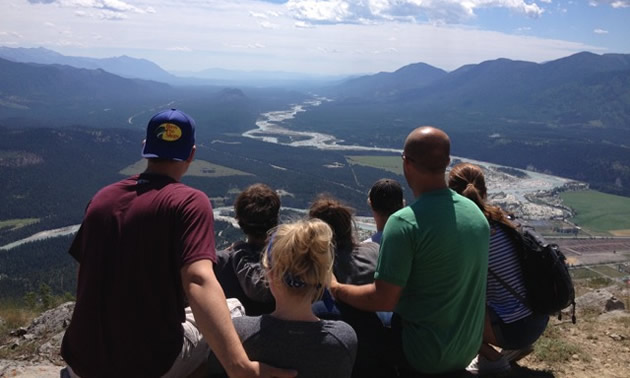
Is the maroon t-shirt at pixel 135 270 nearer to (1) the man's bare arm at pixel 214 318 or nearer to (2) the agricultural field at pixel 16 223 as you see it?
(1) the man's bare arm at pixel 214 318

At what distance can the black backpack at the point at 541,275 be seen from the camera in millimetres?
4559

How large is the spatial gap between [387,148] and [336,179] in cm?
4753

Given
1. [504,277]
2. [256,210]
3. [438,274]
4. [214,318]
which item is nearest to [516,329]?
[504,277]

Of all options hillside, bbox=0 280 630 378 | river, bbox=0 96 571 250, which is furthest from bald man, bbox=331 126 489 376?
river, bbox=0 96 571 250

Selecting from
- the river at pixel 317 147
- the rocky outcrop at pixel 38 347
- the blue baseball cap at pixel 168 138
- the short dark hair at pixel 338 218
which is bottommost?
the river at pixel 317 147

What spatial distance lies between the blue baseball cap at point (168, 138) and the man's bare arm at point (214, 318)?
2.82 feet

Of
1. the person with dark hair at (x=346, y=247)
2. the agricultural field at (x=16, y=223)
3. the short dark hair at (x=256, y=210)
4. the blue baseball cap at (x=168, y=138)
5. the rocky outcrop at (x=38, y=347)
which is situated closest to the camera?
the blue baseball cap at (x=168, y=138)

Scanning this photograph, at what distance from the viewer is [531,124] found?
198 meters

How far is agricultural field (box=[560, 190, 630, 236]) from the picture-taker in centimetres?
6329

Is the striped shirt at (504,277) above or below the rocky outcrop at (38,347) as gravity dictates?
above

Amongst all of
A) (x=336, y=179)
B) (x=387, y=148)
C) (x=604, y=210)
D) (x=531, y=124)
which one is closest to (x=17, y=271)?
(x=336, y=179)

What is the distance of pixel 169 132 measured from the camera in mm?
3154

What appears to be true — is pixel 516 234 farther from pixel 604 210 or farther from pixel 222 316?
pixel 604 210

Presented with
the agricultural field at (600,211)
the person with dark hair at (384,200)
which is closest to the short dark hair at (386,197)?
the person with dark hair at (384,200)
